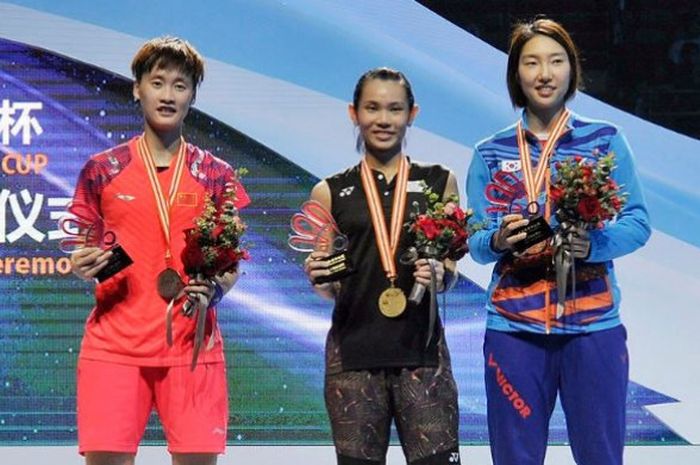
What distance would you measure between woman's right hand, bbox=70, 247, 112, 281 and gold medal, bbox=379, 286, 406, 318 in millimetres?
764

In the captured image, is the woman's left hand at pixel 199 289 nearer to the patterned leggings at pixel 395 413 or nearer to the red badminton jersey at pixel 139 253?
the red badminton jersey at pixel 139 253

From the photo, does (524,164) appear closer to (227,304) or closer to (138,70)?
(138,70)

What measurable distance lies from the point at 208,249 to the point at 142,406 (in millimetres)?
482

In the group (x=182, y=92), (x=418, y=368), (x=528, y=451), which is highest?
(x=182, y=92)

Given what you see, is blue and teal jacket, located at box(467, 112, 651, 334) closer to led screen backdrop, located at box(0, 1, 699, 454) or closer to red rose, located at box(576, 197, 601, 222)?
red rose, located at box(576, 197, 601, 222)

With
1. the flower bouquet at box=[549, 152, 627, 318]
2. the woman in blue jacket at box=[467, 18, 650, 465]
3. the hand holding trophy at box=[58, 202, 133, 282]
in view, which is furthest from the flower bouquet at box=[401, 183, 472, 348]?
the hand holding trophy at box=[58, 202, 133, 282]

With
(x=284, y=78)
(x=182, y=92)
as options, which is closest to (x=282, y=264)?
(x=284, y=78)

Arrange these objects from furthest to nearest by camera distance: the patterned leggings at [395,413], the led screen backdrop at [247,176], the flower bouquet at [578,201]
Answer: the led screen backdrop at [247,176]
the patterned leggings at [395,413]
the flower bouquet at [578,201]

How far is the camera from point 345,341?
3.41 m

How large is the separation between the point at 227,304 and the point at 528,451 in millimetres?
2268

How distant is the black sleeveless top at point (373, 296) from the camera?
337 cm

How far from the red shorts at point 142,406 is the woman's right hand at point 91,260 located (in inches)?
9.9

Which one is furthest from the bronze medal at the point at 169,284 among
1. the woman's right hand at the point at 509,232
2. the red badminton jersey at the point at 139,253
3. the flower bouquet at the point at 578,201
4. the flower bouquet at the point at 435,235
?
the flower bouquet at the point at 578,201

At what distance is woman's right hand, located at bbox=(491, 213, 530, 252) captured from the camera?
3297mm
